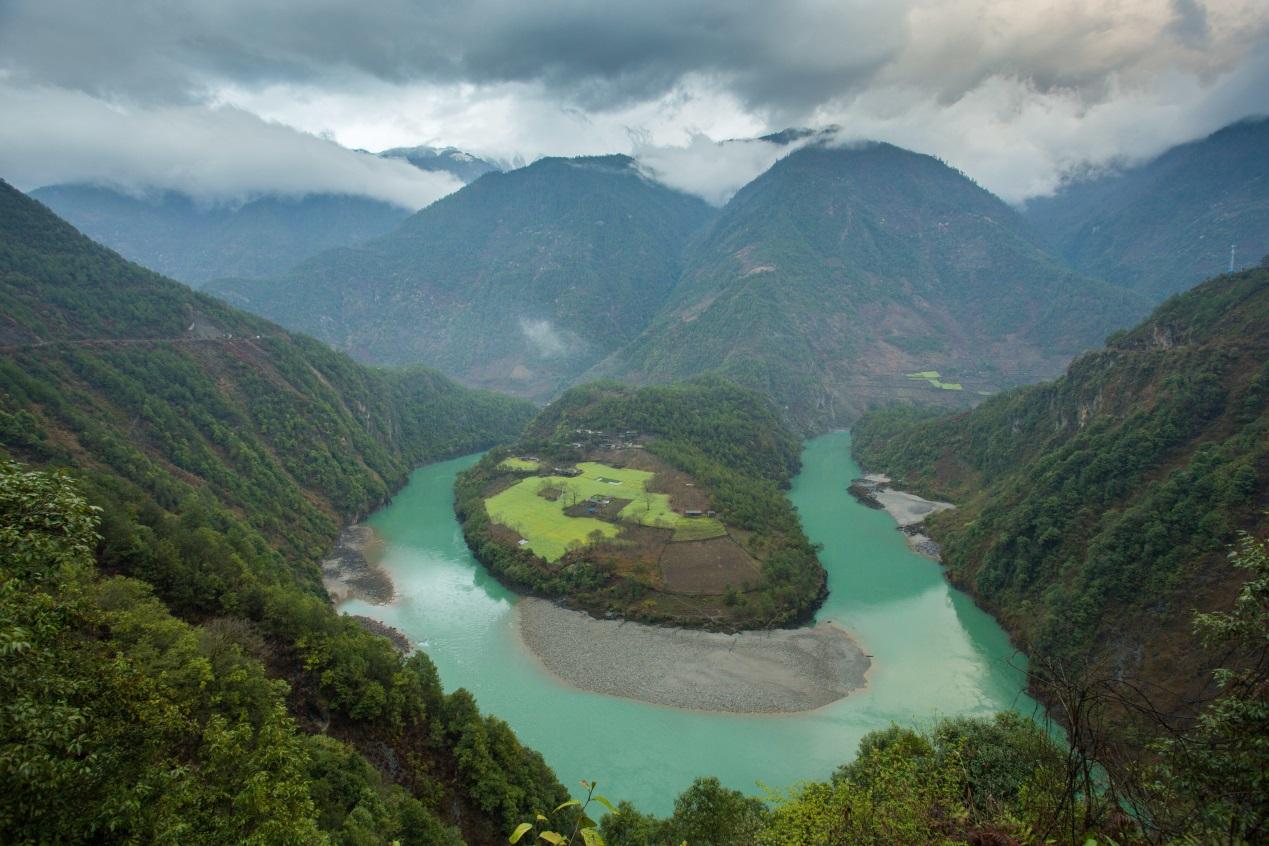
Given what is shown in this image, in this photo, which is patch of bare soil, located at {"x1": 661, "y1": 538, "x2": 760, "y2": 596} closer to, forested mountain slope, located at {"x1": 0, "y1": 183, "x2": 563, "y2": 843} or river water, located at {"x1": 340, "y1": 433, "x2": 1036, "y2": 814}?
river water, located at {"x1": 340, "y1": 433, "x2": 1036, "y2": 814}

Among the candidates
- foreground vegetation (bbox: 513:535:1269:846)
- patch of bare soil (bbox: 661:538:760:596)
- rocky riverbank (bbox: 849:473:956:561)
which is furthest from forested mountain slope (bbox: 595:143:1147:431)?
foreground vegetation (bbox: 513:535:1269:846)

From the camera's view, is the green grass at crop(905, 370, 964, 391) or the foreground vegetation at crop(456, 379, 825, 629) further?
the green grass at crop(905, 370, 964, 391)

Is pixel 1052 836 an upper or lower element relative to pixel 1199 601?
upper

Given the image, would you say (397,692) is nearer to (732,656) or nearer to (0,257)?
(732,656)

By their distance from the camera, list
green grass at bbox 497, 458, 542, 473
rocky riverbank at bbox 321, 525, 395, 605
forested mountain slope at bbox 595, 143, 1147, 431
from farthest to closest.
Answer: forested mountain slope at bbox 595, 143, 1147, 431 → green grass at bbox 497, 458, 542, 473 → rocky riverbank at bbox 321, 525, 395, 605

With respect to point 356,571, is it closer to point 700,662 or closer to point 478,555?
point 478,555

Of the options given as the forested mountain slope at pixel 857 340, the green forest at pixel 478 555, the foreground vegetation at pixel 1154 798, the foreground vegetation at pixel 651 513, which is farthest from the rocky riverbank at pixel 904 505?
the foreground vegetation at pixel 1154 798

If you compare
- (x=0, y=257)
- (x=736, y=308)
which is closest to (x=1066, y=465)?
(x=0, y=257)

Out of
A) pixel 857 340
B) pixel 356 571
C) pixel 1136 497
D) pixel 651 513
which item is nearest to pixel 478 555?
pixel 356 571
